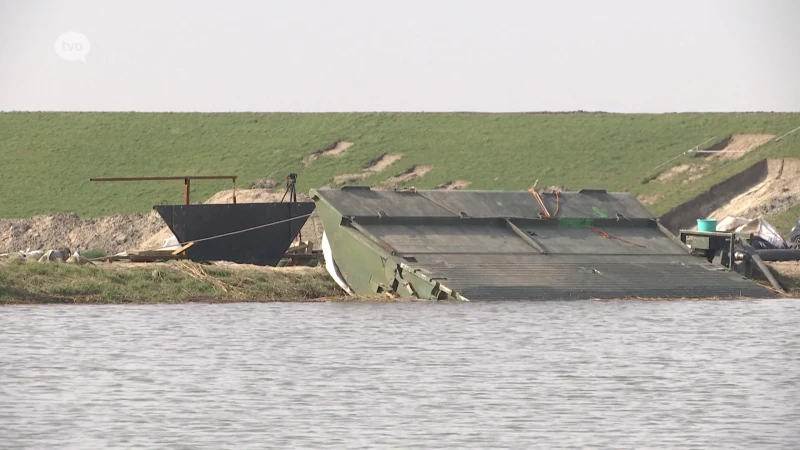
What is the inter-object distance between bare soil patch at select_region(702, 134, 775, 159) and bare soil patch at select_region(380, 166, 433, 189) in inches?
526

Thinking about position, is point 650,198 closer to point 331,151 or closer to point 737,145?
point 737,145

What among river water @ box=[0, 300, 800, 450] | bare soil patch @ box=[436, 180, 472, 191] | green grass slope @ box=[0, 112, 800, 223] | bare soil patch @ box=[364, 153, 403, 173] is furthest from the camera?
bare soil patch @ box=[364, 153, 403, 173]

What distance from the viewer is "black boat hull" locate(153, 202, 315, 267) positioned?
37156 mm

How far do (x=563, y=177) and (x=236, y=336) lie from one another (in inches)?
1726

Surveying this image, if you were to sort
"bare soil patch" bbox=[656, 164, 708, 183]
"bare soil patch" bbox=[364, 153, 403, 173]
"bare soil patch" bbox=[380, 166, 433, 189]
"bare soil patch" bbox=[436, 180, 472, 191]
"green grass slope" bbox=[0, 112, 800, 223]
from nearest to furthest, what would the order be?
1. "bare soil patch" bbox=[656, 164, 708, 183]
2. "bare soil patch" bbox=[436, 180, 472, 191]
3. "green grass slope" bbox=[0, 112, 800, 223]
4. "bare soil patch" bbox=[380, 166, 433, 189]
5. "bare soil patch" bbox=[364, 153, 403, 173]

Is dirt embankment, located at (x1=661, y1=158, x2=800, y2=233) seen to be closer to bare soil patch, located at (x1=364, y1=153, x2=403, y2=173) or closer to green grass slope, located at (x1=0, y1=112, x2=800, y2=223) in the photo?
green grass slope, located at (x1=0, y1=112, x2=800, y2=223)

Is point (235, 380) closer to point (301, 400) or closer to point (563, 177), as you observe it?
point (301, 400)

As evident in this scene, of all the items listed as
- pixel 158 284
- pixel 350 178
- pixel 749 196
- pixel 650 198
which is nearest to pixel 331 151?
pixel 350 178

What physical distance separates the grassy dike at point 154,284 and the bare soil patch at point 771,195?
25.3m

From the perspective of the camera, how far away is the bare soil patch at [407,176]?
68550mm

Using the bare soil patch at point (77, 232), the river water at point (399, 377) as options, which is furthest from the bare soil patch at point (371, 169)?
the river water at point (399, 377)

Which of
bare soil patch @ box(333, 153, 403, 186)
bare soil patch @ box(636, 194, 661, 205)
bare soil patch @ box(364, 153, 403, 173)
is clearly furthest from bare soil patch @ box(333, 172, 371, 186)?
bare soil patch @ box(636, 194, 661, 205)

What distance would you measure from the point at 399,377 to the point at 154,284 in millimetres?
13813

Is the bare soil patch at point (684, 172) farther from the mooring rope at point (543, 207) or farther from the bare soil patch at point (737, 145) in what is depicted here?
the mooring rope at point (543, 207)
